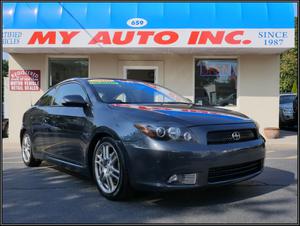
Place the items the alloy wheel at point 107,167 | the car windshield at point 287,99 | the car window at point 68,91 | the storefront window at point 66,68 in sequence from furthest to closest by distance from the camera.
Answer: the car windshield at point 287,99
the storefront window at point 66,68
the car window at point 68,91
the alloy wheel at point 107,167

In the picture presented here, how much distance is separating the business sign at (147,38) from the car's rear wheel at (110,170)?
715cm

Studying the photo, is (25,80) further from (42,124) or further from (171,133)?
(171,133)

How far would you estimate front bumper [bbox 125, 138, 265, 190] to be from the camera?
4.35m

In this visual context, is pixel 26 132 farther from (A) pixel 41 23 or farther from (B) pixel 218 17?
(B) pixel 218 17

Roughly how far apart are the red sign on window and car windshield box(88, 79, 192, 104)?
8006mm

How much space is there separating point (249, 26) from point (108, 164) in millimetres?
8197

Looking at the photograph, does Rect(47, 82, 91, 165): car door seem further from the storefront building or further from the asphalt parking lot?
the storefront building

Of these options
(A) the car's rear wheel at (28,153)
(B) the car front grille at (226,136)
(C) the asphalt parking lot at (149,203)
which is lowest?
(C) the asphalt parking lot at (149,203)

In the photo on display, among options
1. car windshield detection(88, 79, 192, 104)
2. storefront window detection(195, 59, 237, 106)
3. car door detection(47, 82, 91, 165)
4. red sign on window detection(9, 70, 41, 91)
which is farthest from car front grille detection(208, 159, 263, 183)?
red sign on window detection(9, 70, 41, 91)

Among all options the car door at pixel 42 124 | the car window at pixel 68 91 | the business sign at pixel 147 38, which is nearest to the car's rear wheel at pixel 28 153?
the car door at pixel 42 124

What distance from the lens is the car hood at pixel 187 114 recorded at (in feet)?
15.2

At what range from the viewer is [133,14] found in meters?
12.1

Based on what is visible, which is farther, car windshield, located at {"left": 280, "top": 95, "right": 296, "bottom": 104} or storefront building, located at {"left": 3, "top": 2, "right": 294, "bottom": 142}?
car windshield, located at {"left": 280, "top": 95, "right": 296, "bottom": 104}

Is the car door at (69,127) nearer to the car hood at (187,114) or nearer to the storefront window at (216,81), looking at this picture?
the car hood at (187,114)
